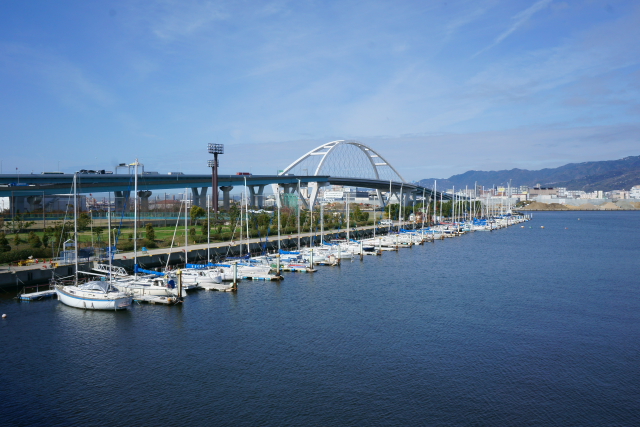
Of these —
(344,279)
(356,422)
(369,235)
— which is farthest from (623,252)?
(356,422)

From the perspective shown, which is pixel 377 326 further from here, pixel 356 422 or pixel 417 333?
pixel 356 422

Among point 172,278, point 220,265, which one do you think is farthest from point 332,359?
point 220,265

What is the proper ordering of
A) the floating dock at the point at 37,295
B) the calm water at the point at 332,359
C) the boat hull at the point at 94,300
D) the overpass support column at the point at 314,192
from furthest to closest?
the overpass support column at the point at 314,192 → the floating dock at the point at 37,295 → the boat hull at the point at 94,300 → the calm water at the point at 332,359

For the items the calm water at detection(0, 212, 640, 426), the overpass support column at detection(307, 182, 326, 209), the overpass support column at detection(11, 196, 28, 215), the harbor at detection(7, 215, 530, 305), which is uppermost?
the overpass support column at detection(307, 182, 326, 209)

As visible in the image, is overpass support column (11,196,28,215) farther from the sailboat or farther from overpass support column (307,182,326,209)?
overpass support column (307,182,326,209)

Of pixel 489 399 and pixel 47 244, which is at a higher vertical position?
pixel 47 244

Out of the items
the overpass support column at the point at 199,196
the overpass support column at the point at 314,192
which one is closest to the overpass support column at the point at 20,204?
the overpass support column at the point at 199,196

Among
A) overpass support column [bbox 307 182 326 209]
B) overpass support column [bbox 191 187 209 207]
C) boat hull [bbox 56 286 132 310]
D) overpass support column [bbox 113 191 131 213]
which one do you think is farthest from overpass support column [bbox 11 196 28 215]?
overpass support column [bbox 307 182 326 209]

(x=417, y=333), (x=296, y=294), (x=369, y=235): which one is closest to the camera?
(x=417, y=333)

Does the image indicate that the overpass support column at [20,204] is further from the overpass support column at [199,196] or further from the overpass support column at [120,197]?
the overpass support column at [199,196]
